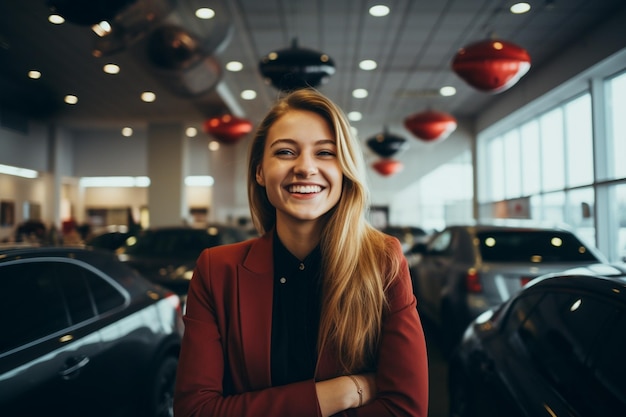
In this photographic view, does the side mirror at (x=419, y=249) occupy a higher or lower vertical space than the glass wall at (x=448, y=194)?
lower

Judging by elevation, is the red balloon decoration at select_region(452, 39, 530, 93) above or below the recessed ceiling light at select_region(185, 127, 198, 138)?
below

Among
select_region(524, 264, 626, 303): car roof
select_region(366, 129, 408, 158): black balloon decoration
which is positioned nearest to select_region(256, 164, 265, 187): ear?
select_region(524, 264, 626, 303): car roof

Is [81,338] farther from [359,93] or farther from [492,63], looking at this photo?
[359,93]

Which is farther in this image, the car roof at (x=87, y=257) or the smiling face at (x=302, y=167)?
the car roof at (x=87, y=257)

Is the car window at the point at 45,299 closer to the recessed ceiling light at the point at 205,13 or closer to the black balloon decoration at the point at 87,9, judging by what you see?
the black balloon decoration at the point at 87,9

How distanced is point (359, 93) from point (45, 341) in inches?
427

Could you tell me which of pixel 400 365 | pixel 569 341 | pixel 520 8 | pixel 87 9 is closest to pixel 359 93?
pixel 520 8

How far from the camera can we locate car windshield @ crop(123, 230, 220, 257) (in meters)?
5.68

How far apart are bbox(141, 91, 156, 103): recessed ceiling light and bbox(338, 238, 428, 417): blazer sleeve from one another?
9.01 metres

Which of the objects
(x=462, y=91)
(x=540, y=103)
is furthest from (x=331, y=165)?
(x=462, y=91)

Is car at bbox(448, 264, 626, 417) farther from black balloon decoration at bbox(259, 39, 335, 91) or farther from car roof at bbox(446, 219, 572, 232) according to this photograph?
black balloon decoration at bbox(259, 39, 335, 91)

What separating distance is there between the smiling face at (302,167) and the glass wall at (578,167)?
7.04 metres

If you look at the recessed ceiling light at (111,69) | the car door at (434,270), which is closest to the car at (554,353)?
the car door at (434,270)

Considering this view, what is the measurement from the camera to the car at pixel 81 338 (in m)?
1.97
